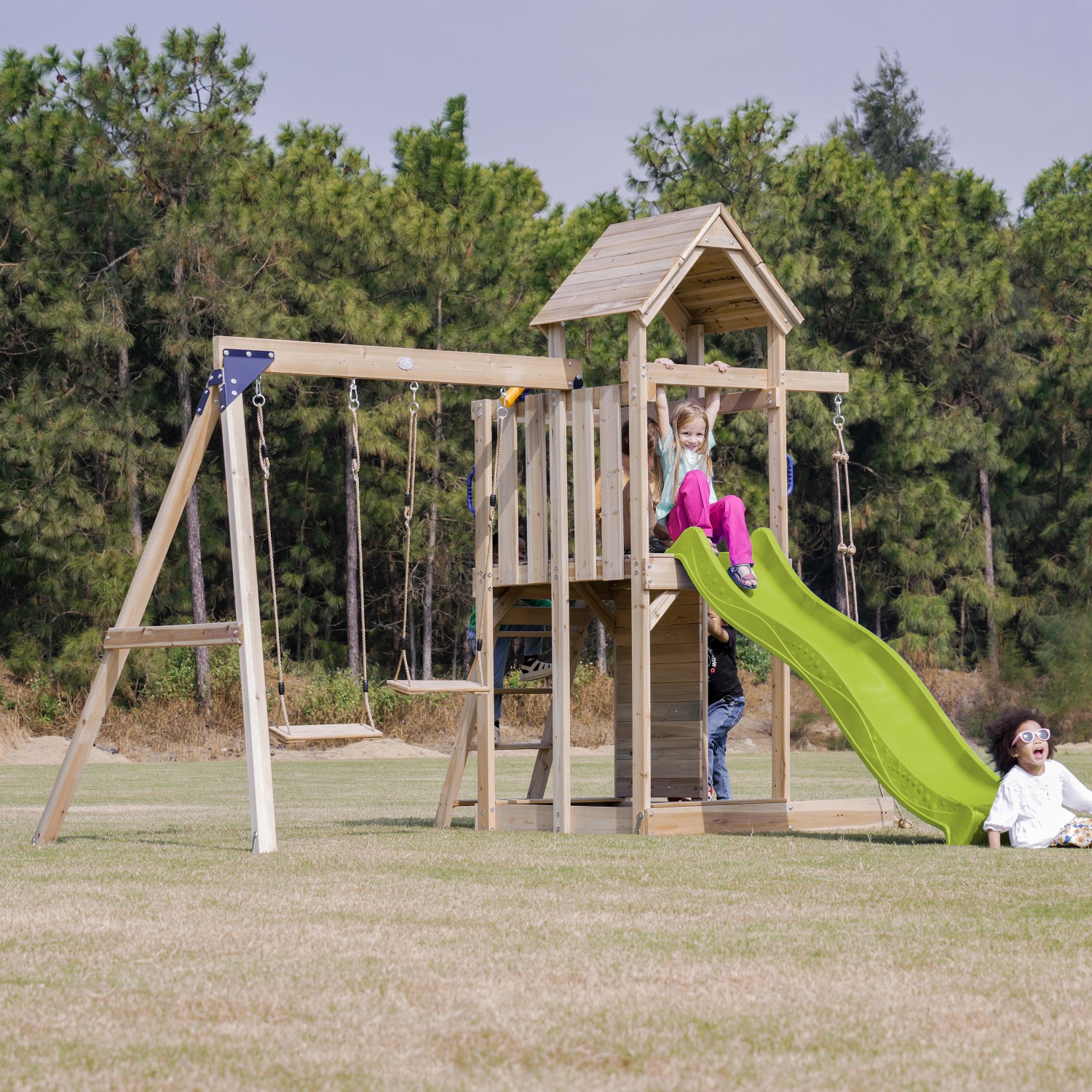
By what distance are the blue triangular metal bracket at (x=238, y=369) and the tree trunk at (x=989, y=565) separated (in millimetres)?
27502

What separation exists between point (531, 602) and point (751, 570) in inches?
77.1

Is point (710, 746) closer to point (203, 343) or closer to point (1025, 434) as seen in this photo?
point (203, 343)

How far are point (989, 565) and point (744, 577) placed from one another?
27452mm

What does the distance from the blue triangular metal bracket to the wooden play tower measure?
0.01 m

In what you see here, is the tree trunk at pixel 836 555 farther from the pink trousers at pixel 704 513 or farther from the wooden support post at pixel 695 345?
the pink trousers at pixel 704 513

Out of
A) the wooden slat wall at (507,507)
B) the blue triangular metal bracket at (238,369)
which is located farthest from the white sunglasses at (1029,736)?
the blue triangular metal bracket at (238,369)

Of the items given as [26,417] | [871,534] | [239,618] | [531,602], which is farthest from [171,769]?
[871,534]

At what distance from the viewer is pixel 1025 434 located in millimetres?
37750

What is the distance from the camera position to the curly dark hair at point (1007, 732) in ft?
28.3

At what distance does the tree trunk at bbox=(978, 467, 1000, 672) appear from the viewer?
35125mm

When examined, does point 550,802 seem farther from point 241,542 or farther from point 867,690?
point 241,542

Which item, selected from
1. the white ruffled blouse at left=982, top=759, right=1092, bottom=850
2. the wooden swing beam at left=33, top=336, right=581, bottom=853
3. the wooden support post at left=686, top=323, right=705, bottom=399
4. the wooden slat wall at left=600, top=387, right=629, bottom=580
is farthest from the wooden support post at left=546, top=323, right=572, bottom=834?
the white ruffled blouse at left=982, top=759, right=1092, bottom=850

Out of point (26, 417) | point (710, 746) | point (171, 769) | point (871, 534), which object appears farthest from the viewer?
point (871, 534)

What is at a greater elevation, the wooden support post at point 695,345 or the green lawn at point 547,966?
the wooden support post at point 695,345
